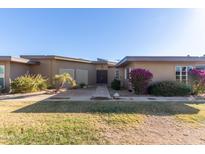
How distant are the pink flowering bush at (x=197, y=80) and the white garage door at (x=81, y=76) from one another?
40.5ft

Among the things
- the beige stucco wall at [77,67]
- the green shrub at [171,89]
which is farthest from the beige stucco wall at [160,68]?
the beige stucco wall at [77,67]

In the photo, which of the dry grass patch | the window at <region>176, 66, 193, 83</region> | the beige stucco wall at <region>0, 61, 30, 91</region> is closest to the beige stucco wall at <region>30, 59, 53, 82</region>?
the beige stucco wall at <region>0, 61, 30, 91</region>

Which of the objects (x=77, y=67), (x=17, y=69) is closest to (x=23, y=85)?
(x=17, y=69)

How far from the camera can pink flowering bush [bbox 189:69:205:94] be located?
46.3 feet

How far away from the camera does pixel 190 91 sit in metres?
13.9

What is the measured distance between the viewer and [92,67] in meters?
25.6

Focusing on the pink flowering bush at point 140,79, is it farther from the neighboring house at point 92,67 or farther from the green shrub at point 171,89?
the neighboring house at point 92,67

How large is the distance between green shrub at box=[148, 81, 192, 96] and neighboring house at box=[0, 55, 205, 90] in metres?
Answer: 1.24

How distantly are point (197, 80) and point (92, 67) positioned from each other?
1403 centimetres

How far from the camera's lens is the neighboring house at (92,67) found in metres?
14.9

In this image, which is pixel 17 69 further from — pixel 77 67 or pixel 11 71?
pixel 77 67

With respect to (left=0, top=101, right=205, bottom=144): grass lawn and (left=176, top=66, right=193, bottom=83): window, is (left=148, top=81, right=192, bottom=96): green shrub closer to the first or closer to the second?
(left=176, top=66, right=193, bottom=83): window
